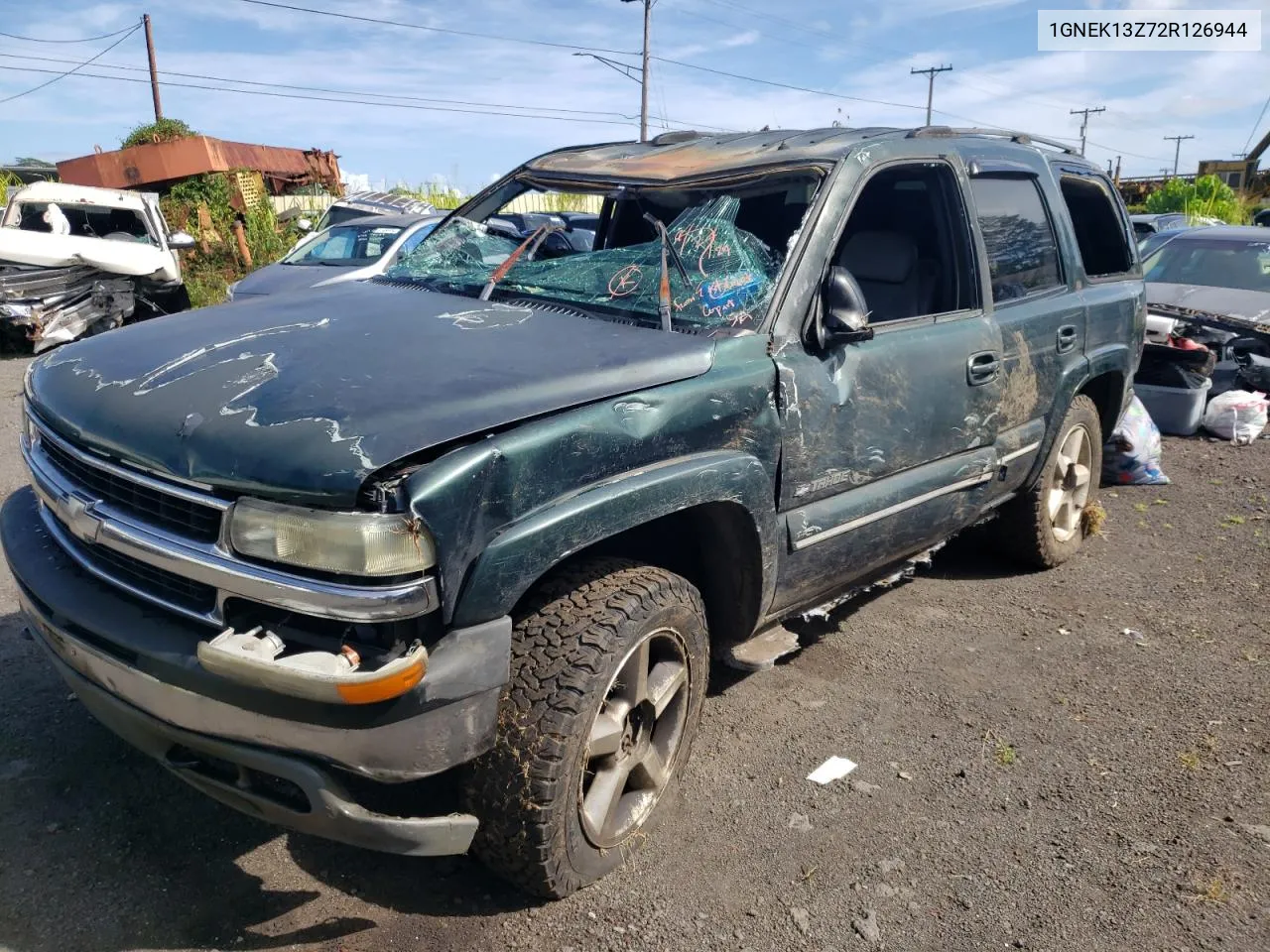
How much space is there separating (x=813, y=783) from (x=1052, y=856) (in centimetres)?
72

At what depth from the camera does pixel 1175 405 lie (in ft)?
25.4

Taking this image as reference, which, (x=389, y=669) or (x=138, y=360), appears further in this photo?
(x=138, y=360)

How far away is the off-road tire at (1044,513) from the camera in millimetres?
4590

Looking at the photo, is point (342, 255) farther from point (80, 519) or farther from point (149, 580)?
point (149, 580)

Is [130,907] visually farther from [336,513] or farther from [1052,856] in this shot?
[1052,856]

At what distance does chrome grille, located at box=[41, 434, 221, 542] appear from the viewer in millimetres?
2152

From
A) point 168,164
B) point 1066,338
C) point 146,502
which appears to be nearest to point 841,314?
point 1066,338

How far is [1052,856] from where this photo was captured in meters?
2.81

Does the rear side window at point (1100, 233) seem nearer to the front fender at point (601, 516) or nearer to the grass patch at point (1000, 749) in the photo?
the grass patch at point (1000, 749)

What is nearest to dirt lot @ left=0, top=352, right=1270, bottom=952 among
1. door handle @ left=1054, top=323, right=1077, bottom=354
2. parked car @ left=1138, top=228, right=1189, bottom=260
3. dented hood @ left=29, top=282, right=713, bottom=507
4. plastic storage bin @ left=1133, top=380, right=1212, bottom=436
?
dented hood @ left=29, top=282, right=713, bottom=507

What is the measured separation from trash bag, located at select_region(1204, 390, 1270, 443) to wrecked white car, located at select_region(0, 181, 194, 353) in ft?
36.3

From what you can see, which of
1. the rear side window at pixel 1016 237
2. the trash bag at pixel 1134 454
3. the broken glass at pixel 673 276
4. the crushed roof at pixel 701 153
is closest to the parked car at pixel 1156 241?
the trash bag at pixel 1134 454

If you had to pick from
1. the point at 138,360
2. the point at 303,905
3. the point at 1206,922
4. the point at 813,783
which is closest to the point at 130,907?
the point at 303,905

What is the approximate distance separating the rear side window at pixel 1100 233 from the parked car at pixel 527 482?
1.29 m
